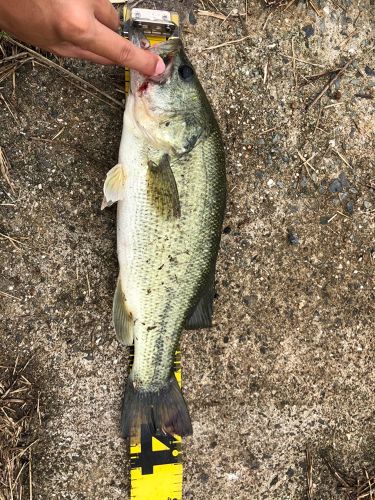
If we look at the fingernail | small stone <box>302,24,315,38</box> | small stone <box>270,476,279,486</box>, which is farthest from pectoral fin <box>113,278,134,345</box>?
small stone <box>302,24,315,38</box>

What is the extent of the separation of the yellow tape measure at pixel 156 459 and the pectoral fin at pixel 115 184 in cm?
63

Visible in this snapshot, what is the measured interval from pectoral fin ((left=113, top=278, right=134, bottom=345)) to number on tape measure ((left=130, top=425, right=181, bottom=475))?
64 centimetres

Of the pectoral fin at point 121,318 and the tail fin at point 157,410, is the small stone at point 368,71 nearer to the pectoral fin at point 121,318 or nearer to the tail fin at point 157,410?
the pectoral fin at point 121,318

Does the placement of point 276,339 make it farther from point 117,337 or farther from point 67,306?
point 67,306

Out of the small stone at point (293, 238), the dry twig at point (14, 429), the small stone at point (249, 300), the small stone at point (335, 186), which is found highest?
the small stone at point (335, 186)

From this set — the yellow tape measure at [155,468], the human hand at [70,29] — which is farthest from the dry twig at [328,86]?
the yellow tape measure at [155,468]

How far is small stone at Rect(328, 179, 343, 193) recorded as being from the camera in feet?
11.3

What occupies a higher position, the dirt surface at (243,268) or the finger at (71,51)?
the finger at (71,51)

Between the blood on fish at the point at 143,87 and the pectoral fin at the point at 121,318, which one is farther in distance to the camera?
the pectoral fin at the point at 121,318

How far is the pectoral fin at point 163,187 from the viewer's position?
262 centimetres

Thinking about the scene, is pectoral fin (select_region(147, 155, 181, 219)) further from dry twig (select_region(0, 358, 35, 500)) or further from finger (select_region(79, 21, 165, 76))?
dry twig (select_region(0, 358, 35, 500))

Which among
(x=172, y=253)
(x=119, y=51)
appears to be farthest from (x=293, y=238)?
(x=119, y=51)

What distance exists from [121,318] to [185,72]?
1.42 m

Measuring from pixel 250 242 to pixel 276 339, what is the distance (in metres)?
0.69
